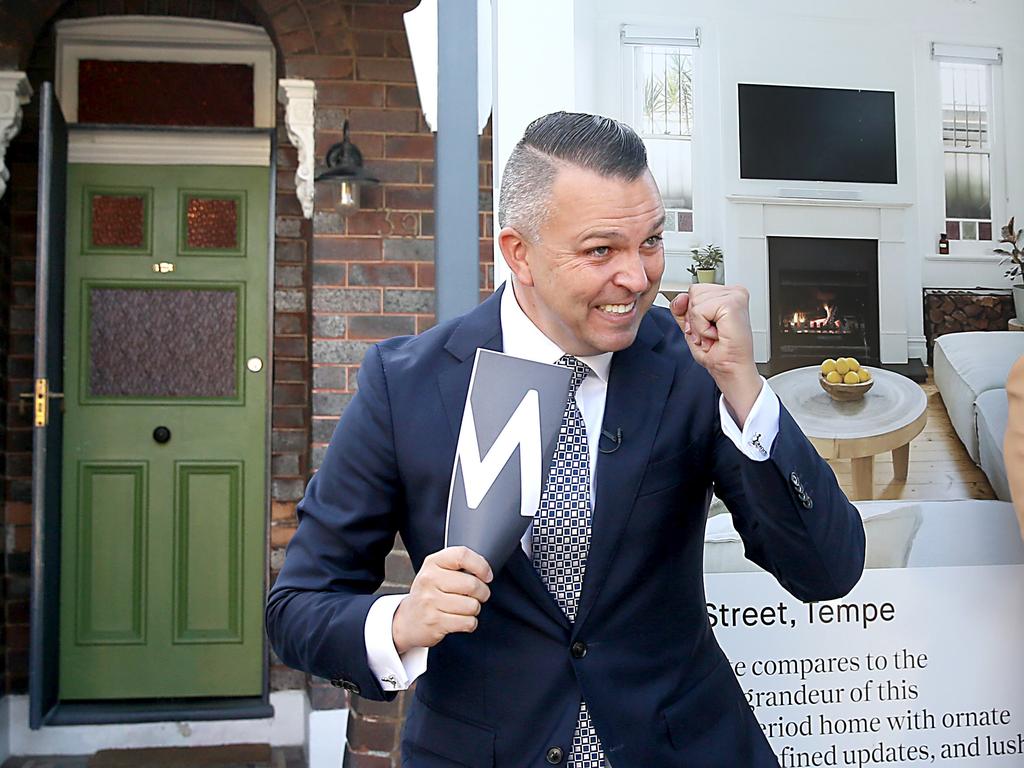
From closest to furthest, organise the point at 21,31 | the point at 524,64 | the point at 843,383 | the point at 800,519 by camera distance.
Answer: the point at 800,519 < the point at 524,64 < the point at 843,383 < the point at 21,31

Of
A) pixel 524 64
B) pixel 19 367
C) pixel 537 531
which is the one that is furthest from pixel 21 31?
pixel 537 531

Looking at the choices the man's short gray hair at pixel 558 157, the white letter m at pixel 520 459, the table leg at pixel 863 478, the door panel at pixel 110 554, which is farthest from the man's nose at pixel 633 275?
the door panel at pixel 110 554

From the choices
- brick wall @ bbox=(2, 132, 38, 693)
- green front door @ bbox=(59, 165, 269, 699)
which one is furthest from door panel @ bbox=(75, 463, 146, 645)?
brick wall @ bbox=(2, 132, 38, 693)

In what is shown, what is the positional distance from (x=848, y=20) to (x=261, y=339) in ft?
10.1

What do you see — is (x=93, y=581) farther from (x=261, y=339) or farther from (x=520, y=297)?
(x=520, y=297)

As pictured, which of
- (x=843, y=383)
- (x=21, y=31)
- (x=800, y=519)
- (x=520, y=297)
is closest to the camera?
(x=800, y=519)

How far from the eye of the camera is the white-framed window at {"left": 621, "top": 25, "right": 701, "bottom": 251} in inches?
79.7

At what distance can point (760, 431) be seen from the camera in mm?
1238

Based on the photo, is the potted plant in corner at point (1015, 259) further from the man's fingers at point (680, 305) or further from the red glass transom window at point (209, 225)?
the red glass transom window at point (209, 225)

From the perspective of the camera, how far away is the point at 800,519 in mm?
1248

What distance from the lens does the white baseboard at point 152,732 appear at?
4305mm

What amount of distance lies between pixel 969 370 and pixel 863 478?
1.05 ft

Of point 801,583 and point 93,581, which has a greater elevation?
point 801,583

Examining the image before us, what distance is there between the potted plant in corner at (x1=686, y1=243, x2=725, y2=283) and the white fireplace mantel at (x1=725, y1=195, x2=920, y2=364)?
0.08ft
